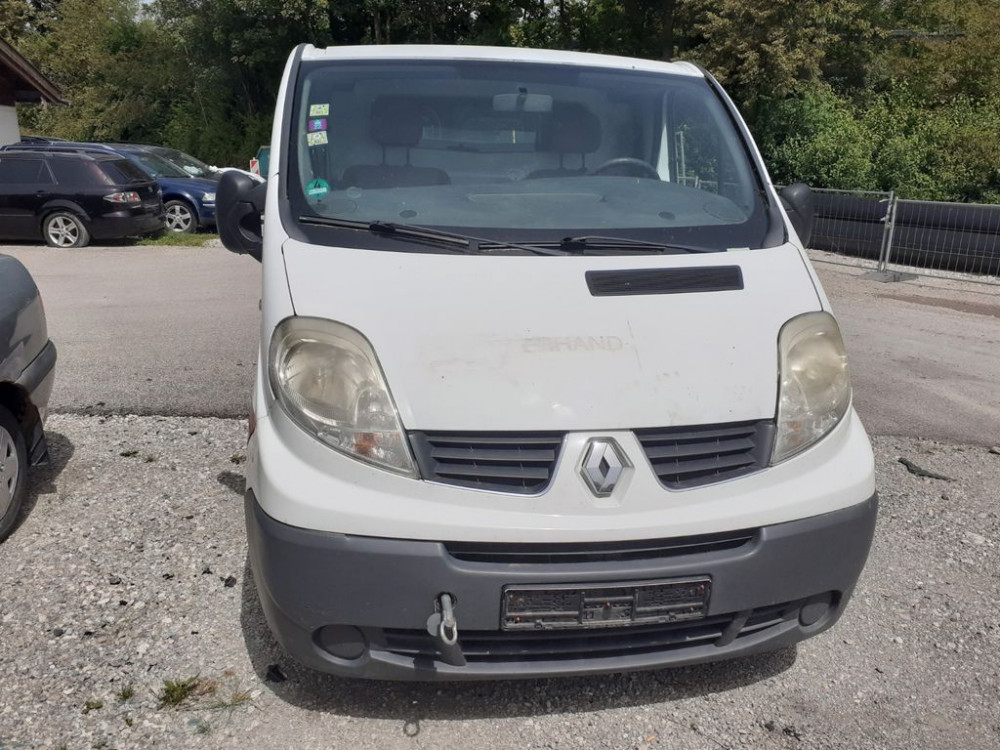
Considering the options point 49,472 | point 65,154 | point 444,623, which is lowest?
point 49,472

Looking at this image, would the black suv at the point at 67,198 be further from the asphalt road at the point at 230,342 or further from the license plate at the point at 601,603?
the license plate at the point at 601,603

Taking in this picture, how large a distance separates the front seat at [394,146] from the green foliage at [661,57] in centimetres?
1407

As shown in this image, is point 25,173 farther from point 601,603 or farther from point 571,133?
point 601,603

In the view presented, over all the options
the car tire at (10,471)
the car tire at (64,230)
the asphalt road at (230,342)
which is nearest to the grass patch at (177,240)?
the car tire at (64,230)

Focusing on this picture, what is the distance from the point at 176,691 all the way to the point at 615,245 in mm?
2033

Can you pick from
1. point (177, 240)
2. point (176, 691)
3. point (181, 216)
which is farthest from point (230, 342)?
point (181, 216)

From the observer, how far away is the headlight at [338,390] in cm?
244

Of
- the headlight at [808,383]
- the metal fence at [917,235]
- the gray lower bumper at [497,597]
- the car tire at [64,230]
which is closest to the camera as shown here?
the gray lower bumper at [497,597]

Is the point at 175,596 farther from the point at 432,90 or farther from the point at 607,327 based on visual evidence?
the point at 432,90

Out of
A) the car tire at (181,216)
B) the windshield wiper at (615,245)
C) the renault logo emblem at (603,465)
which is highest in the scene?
the windshield wiper at (615,245)

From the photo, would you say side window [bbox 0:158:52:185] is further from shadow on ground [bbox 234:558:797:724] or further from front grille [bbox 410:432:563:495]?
front grille [bbox 410:432:563:495]

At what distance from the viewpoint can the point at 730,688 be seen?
2977 millimetres

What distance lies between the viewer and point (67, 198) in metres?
14.0

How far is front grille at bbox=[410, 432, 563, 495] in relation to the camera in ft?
7.95
